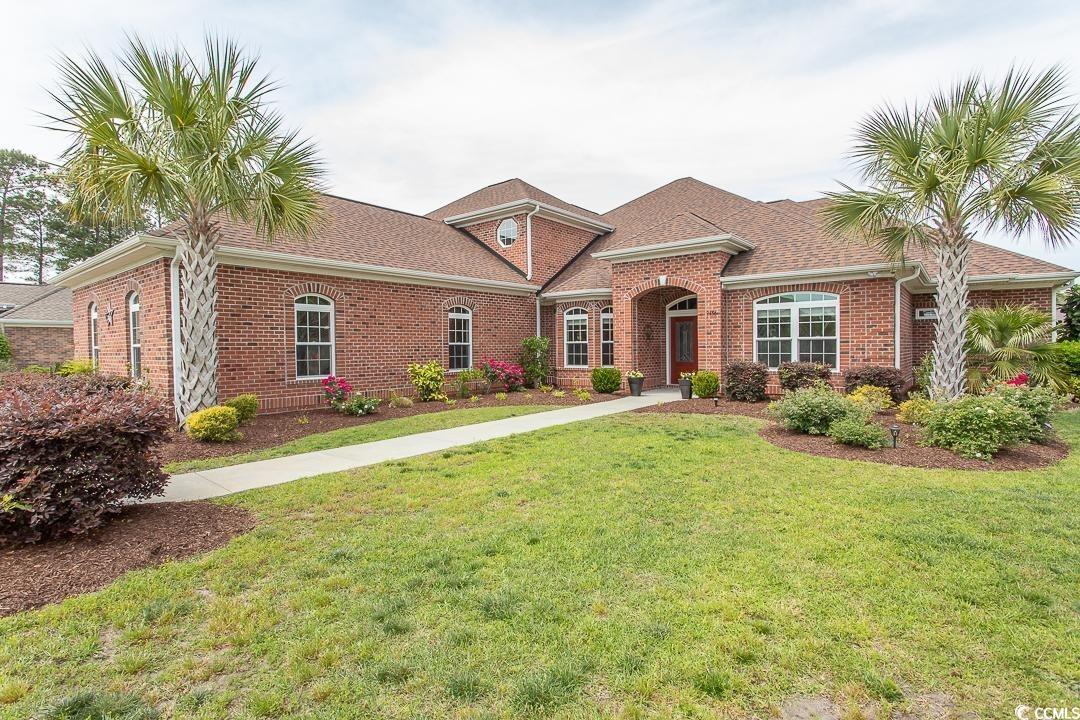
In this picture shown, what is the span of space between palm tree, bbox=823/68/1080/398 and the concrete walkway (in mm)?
6642

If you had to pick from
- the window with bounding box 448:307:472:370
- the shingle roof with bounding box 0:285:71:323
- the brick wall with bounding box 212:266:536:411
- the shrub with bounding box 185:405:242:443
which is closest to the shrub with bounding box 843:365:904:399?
the brick wall with bounding box 212:266:536:411

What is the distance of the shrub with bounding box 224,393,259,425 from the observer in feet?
32.5

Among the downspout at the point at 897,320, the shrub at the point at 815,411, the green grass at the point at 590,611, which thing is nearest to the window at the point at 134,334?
the green grass at the point at 590,611

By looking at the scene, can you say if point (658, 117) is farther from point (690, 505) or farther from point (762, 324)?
point (690, 505)

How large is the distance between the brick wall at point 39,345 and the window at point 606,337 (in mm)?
23378

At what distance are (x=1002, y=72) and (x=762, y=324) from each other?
264 inches

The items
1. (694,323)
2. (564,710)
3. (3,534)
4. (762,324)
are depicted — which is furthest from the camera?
(694,323)

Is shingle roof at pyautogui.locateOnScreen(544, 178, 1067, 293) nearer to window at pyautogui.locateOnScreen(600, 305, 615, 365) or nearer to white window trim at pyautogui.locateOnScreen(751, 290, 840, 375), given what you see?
white window trim at pyautogui.locateOnScreen(751, 290, 840, 375)

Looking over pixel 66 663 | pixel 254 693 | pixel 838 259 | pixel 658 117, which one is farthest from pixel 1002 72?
pixel 66 663

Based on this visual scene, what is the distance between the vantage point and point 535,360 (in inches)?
663

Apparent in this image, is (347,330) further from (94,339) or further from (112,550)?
(112,550)

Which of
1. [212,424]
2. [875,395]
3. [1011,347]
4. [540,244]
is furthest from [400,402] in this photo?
[1011,347]

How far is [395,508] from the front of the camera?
5.27 metres

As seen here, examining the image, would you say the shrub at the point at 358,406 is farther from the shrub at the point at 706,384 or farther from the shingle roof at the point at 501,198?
the shingle roof at the point at 501,198
